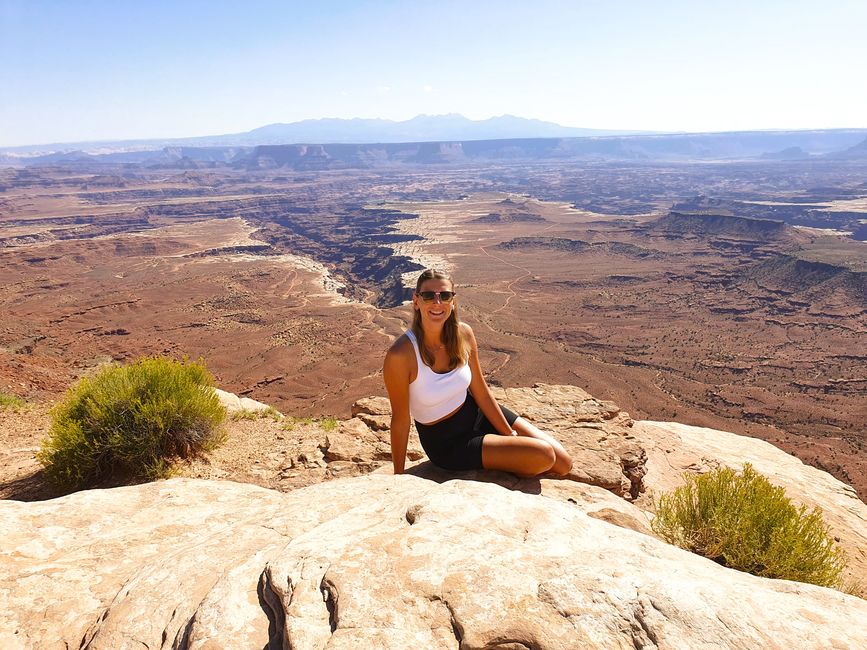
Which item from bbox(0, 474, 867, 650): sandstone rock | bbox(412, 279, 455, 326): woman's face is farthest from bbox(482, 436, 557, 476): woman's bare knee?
bbox(412, 279, 455, 326): woman's face

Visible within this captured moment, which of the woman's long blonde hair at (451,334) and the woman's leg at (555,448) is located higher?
the woman's long blonde hair at (451,334)

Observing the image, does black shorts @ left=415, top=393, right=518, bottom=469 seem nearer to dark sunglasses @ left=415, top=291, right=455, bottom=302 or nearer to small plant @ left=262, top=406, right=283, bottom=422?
dark sunglasses @ left=415, top=291, right=455, bottom=302

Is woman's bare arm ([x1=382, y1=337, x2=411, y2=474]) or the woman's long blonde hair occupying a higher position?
the woman's long blonde hair

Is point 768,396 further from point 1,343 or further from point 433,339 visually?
point 1,343

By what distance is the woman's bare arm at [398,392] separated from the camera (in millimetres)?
3842

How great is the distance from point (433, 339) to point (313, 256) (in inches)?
3415

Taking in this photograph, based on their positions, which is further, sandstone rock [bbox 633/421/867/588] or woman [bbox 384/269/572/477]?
sandstone rock [bbox 633/421/867/588]

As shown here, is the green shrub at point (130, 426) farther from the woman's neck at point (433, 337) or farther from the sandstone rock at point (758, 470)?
the sandstone rock at point (758, 470)

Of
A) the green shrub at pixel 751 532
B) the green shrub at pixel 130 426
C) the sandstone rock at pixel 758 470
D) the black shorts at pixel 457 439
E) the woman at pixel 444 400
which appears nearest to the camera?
the green shrub at pixel 751 532

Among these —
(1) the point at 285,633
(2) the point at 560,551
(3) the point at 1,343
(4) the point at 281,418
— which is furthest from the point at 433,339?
(3) the point at 1,343

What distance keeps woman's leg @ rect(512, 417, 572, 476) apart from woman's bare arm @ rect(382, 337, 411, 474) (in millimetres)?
1124

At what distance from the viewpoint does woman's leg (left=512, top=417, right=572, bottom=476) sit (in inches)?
169

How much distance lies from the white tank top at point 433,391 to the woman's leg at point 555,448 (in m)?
0.76

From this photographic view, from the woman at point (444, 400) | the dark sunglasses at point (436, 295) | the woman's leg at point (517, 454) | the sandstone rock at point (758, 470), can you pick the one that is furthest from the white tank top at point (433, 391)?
the sandstone rock at point (758, 470)
